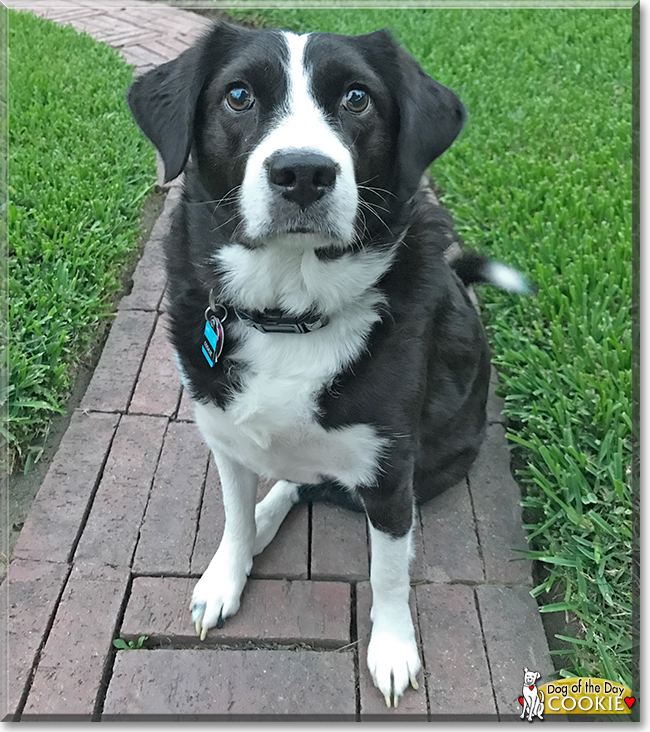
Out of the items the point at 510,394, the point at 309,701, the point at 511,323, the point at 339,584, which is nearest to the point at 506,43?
the point at 511,323

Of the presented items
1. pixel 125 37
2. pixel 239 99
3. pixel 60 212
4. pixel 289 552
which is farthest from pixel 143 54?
pixel 289 552

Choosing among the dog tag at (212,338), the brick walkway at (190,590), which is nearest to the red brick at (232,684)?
the brick walkway at (190,590)

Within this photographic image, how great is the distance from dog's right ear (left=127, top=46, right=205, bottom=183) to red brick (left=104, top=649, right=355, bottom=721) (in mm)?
1369

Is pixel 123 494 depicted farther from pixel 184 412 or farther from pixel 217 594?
pixel 217 594

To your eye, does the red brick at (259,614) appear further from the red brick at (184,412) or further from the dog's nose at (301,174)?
the dog's nose at (301,174)

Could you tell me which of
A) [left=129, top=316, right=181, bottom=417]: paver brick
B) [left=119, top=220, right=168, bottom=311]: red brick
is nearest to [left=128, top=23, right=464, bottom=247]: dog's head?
[left=129, top=316, right=181, bottom=417]: paver brick

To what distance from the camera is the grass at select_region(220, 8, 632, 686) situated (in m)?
2.06

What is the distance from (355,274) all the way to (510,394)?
1218 mm

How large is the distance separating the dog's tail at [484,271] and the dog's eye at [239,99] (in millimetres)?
1152

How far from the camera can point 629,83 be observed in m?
4.41

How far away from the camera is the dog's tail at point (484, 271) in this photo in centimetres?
245

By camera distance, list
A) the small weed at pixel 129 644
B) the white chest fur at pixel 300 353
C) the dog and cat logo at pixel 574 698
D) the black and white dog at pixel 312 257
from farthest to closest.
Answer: the small weed at pixel 129 644
the dog and cat logo at pixel 574 698
the white chest fur at pixel 300 353
the black and white dog at pixel 312 257

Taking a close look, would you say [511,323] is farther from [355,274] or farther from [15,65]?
[15,65]

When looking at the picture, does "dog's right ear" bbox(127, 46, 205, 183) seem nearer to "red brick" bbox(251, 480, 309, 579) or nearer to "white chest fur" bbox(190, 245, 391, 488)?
"white chest fur" bbox(190, 245, 391, 488)
